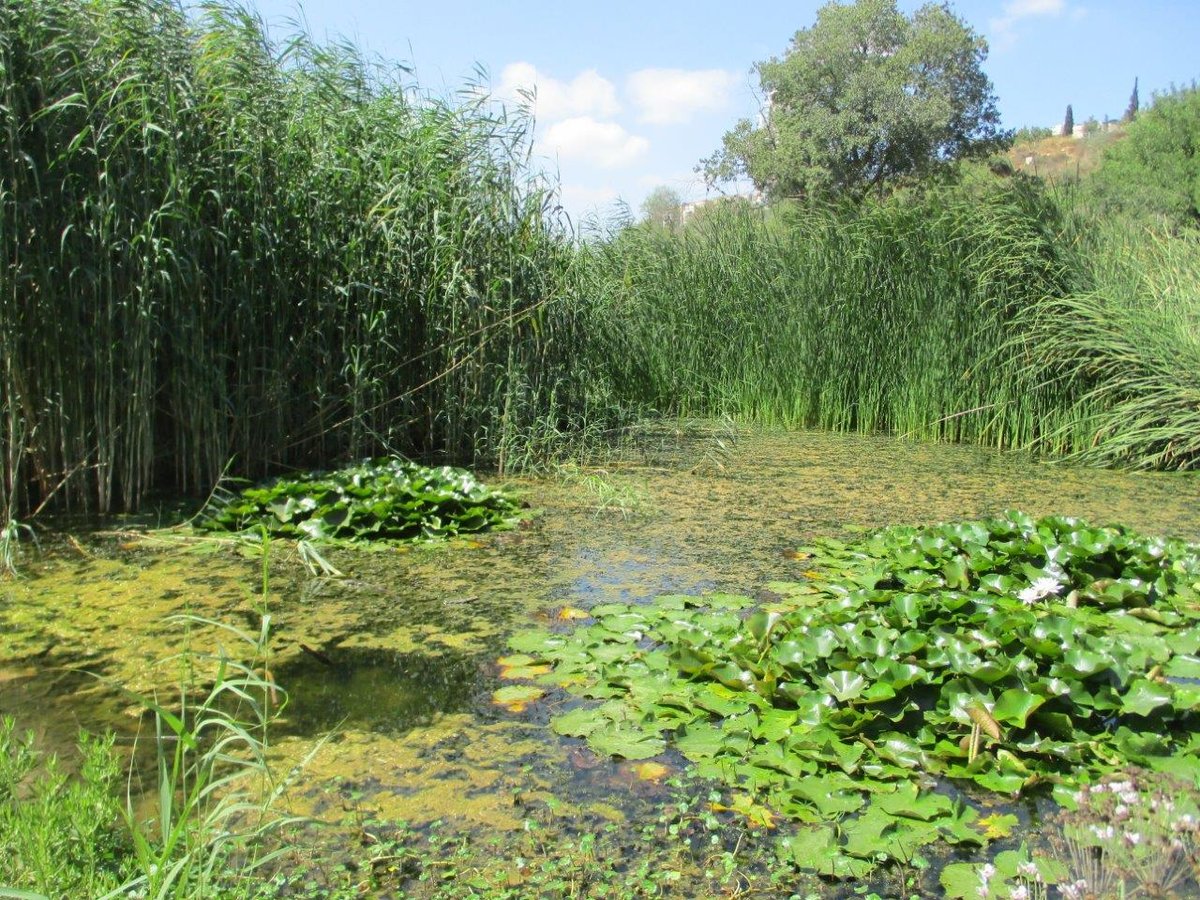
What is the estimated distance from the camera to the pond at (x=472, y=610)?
2160 millimetres

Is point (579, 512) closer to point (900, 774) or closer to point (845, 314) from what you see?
point (900, 774)

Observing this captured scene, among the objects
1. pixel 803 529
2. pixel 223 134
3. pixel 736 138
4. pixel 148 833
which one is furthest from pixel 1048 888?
pixel 736 138

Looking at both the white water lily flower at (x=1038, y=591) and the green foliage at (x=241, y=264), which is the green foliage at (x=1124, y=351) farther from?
the white water lily flower at (x=1038, y=591)

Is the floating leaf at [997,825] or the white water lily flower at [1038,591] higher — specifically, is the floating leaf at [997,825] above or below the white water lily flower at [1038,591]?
below

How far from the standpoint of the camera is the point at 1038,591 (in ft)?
10.4

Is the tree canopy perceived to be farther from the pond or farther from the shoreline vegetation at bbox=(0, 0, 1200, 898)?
the pond

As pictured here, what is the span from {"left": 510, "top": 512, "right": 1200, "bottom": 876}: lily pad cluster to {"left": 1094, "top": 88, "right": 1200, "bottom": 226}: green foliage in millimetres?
23927

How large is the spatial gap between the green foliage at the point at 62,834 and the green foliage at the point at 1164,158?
84.9ft

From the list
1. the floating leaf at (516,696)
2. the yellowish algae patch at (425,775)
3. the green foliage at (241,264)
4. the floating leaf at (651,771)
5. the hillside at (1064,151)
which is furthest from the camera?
the hillside at (1064,151)

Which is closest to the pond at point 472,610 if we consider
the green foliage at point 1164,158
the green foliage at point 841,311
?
the green foliage at point 841,311

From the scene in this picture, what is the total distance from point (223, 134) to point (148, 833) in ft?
11.9

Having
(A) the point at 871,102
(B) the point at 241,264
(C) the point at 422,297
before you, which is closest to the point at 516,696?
(B) the point at 241,264

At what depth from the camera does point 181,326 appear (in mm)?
4426

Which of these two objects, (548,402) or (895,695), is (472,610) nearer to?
(895,695)
